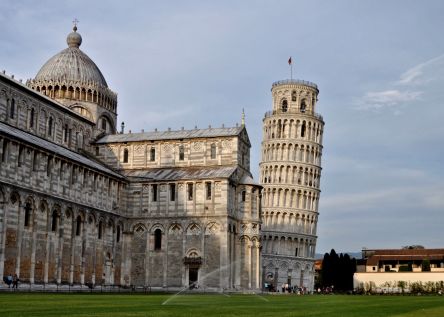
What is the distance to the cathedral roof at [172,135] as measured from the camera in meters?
74.4

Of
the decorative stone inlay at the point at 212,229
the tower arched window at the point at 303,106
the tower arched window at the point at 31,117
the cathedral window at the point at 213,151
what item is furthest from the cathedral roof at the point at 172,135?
the tower arched window at the point at 303,106

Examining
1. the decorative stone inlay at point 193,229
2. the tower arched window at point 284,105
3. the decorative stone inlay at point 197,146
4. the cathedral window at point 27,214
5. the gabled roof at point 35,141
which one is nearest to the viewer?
the gabled roof at point 35,141

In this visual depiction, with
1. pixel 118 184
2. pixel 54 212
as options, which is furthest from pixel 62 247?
pixel 118 184

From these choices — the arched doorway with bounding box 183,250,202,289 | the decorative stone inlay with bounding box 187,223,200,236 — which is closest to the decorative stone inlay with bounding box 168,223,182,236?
the decorative stone inlay with bounding box 187,223,200,236

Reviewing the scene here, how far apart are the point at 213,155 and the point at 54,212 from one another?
847 inches

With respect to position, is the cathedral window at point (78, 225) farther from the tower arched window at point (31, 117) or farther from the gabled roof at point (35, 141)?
the tower arched window at point (31, 117)

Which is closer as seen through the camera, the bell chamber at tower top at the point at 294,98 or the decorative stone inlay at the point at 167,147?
the decorative stone inlay at the point at 167,147

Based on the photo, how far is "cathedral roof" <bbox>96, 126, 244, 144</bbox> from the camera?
74.4 meters

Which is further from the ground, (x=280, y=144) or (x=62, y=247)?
(x=280, y=144)

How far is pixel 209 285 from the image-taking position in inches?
2635

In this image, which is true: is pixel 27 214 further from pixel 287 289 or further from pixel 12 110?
pixel 287 289

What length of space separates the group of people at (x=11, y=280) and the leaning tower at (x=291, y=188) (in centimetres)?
5848

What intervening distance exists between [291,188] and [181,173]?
1517 inches

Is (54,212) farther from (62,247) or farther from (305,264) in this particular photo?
(305,264)
